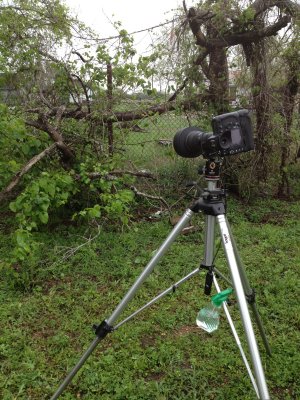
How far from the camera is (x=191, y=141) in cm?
158

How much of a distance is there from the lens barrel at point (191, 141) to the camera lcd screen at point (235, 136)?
99 mm

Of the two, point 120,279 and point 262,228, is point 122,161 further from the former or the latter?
point 262,228

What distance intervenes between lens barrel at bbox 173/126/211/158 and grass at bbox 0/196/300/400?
134 centimetres

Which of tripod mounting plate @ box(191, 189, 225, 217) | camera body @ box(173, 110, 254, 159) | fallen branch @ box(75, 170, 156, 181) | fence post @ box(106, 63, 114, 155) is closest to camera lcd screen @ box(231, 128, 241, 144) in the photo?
camera body @ box(173, 110, 254, 159)

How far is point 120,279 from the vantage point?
311 cm

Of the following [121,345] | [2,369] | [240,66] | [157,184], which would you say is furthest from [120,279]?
[240,66]

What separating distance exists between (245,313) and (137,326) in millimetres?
1433

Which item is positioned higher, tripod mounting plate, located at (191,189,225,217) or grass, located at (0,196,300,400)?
tripod mounting plate, located at (191,189,225,217)

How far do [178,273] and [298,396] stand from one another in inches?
56.2

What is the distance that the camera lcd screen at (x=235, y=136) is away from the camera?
1.47 metres

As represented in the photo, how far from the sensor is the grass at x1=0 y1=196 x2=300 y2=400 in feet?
6.63

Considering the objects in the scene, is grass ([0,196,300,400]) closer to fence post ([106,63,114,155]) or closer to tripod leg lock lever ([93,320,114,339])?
tripod leg lock lever ([93,320,114,339])

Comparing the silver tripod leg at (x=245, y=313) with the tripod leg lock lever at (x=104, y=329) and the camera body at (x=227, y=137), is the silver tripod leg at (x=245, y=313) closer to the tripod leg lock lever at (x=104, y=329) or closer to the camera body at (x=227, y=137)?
the camera body at (x=227, y=137)

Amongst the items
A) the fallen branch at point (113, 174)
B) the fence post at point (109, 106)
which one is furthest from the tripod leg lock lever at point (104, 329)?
the fence post at point (109, 106)
